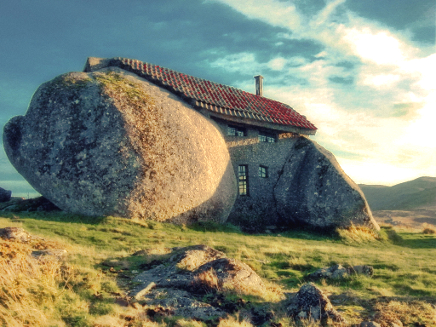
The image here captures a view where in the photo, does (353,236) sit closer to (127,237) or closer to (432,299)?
(432,299)

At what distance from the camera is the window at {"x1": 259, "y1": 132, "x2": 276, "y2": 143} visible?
22.0 meters

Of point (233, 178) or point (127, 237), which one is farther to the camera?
point (233, 178)

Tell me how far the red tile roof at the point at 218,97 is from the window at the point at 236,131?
1.09m

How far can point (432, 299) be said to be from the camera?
25.9 feet

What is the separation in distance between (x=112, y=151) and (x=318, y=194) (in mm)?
12058

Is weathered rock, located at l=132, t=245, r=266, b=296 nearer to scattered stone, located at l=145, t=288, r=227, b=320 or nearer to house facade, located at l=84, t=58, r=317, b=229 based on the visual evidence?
Result: scattered stone, located at l=145, t=288, r=227, b=320

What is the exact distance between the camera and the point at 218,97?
21.1 m

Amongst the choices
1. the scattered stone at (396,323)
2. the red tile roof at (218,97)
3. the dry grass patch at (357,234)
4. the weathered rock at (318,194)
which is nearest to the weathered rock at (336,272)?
the scattered stone at (396,323)

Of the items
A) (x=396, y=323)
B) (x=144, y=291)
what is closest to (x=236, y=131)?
(x=144, y=291)

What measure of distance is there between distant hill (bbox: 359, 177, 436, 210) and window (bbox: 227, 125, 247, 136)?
152 feet

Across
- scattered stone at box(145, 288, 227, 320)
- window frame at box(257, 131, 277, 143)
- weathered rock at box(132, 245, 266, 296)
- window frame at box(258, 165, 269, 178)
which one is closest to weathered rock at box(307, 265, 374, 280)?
weathered rock at box(132, 245, 266, 296)

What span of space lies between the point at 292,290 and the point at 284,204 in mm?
12769

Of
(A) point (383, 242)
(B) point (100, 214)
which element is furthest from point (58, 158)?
(A) point (383, 242)

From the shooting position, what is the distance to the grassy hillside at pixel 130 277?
18.6ft
